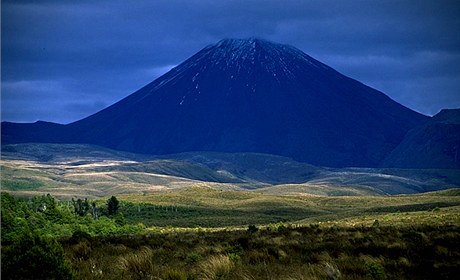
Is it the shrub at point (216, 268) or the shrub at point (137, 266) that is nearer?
the shrub at point (216, 268)

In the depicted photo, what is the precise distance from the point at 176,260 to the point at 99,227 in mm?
46071

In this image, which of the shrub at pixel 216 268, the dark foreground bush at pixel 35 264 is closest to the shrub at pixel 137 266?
the shrub at pixel 216 268

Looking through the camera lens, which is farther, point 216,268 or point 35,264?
point 216,268

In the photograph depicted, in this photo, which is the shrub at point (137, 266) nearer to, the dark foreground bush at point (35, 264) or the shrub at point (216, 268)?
the shrub at point (216, 268)

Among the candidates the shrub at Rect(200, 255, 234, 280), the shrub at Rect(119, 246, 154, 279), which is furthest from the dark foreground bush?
the shrub at Rect(200, 255, 234, 280)

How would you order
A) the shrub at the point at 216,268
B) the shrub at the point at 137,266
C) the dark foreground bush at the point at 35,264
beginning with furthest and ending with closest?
the shrub at the point at 137,266 < the shrub at the point at 216,268 < the dark foreground bush at the point at 35,264

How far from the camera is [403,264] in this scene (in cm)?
1416

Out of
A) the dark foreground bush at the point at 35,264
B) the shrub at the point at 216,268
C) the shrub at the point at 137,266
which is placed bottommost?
the shrub at the point at 137,266

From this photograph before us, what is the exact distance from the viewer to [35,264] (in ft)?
39.0

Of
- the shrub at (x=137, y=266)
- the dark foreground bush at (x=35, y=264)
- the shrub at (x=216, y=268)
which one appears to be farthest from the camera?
the shrub at (x=137, y=266)

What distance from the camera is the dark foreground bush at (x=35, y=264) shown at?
1179 centimetres

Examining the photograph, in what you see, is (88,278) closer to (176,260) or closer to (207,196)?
(176,260)

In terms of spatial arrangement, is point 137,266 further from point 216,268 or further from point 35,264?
point 35,264

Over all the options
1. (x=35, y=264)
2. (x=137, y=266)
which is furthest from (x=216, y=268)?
(x=35, y=264)
